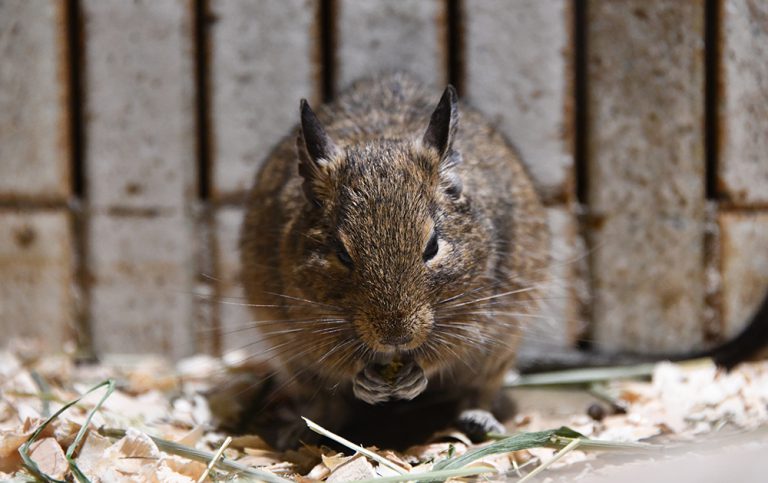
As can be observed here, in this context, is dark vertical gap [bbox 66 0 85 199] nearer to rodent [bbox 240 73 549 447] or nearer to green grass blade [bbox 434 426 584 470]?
rodent [bbox 240 73 549 447]

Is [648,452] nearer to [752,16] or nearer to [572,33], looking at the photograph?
[752,16]

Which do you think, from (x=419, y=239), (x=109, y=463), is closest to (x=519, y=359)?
(x=419, y=239)

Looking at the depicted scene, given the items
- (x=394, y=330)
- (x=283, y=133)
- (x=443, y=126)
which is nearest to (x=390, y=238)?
(x=394, y=330)

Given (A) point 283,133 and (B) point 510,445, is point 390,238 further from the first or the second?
(A) point 283,133

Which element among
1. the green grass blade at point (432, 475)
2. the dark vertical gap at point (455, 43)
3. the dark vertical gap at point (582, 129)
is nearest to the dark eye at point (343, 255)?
the green grass blade at point (432, 475)

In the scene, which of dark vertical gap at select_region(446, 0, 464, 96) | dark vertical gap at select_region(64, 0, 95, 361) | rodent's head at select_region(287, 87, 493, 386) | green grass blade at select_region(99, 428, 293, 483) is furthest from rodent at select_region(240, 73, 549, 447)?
dark vertical gap at select_region(64, 0, 95, 361)

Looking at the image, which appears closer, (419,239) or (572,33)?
(419,239)

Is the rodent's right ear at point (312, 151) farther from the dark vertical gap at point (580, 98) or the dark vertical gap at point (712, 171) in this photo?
the dark vertical gap at point (712, 171)
